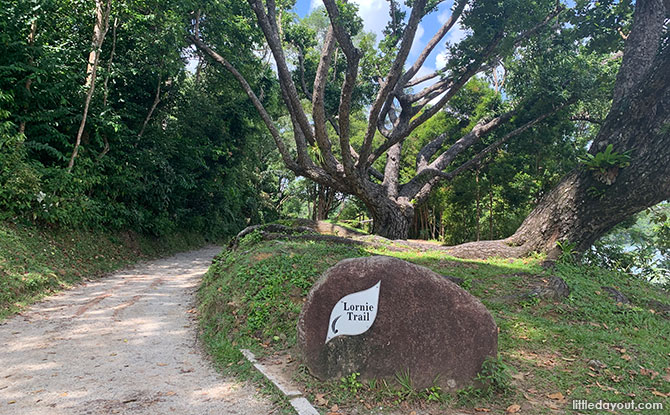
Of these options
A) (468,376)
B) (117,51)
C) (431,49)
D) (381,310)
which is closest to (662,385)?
(468,376)

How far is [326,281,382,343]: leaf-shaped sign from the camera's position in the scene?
3311 millimetres

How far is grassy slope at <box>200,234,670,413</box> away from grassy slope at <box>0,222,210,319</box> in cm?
278

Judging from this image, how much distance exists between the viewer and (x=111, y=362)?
3848mm

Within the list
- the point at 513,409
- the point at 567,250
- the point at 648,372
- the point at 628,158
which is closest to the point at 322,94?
the point at 567,250

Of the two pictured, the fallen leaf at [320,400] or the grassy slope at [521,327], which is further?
the grassy slope at [521,327]

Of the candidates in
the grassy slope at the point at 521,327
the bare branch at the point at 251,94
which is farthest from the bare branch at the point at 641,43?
the bare branch at the point at 251,94

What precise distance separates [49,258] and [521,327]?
8.68 meters

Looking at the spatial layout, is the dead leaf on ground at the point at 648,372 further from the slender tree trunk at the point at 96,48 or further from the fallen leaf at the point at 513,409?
the slender tree trunk at the point at 96,48

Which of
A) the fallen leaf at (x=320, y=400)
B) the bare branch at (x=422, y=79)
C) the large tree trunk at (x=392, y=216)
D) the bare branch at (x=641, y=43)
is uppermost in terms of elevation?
the bare branch at (x=422, y=79)

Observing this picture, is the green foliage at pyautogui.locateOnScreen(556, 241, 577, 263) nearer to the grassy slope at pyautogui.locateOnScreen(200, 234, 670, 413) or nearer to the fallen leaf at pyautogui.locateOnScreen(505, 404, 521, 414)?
the grassy slope at pyautogui.locateOnScreen(200, 234, 670, 413)

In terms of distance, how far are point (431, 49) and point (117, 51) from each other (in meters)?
9.57

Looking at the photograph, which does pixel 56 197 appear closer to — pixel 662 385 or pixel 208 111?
pixel 208 111

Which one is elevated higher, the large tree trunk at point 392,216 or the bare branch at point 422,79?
the bare branch at point 422,79

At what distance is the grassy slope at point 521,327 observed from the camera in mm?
3188
